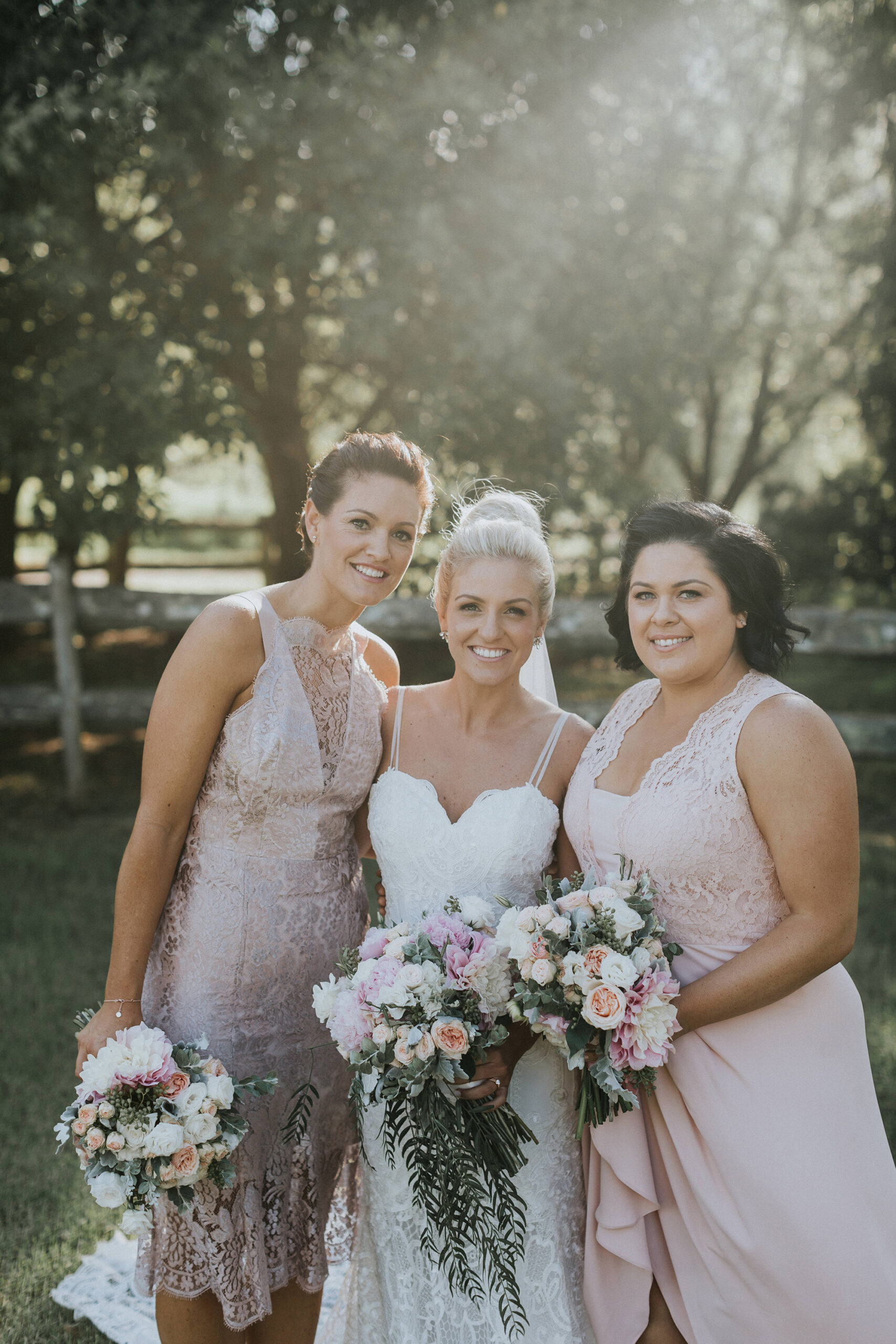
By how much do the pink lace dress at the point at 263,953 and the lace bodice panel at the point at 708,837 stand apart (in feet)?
3.10

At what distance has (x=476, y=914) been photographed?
2.53 metres

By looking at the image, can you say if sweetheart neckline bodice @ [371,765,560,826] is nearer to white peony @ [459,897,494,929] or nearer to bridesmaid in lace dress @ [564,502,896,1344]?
bridesmaid in lace dress @ [564,502,896,1344]

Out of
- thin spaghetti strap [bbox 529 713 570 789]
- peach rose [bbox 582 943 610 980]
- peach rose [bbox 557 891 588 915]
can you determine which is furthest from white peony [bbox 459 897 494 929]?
thin spaghetti strap [bbox 529 713 570 789]

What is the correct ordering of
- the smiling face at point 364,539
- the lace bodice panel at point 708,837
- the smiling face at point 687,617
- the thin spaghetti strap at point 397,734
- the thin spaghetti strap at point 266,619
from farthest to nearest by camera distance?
the thin spaghetti strap at point 397,734
the smiling face at point 364,539
the thin spaghetti strap at point 266,619
the smiling face at point 687,617
the lace bodice panel at point 708,837

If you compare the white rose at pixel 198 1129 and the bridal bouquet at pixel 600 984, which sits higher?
the bridal bouquet at pixel 600 984

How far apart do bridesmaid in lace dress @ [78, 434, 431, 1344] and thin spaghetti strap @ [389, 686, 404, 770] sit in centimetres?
11

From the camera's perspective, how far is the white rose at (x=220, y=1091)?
2436 millimetres

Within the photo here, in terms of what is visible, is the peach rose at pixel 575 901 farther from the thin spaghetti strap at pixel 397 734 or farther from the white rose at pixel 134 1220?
the white rose at pixel 134 1220

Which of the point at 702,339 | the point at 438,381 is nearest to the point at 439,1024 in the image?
the point at 438,381

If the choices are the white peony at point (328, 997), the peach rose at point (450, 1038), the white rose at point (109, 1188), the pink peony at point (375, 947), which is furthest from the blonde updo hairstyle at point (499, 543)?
the white rose at point (109, 1188)

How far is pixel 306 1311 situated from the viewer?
3.02 meters

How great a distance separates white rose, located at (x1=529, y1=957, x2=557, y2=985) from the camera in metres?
2.26

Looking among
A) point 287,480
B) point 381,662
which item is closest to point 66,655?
point 287,480

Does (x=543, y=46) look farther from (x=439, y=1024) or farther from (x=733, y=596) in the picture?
(x=439, y=1024)
